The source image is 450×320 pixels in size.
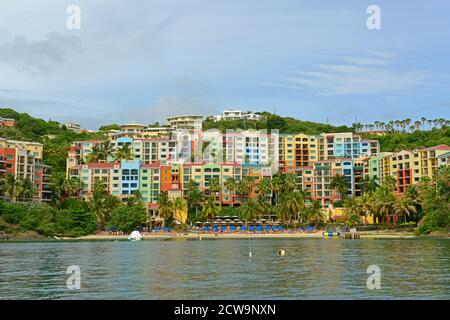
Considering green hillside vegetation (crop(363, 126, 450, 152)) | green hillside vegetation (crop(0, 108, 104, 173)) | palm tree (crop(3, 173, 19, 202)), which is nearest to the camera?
palm tree (crop(3, 173, 19, 202))

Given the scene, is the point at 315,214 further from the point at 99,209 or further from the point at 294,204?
the point at 99,209

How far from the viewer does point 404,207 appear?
4555 inches

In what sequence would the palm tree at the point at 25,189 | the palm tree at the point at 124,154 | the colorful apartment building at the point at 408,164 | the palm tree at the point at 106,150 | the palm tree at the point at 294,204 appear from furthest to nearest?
the palm tree at the point at 106,150
the palm tree at the point at 124,154
the palm tree at the point at 294,204
the colorful apartment building at the point at 408,164
the palm tree at the point at 25,189

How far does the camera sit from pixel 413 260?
5044cm

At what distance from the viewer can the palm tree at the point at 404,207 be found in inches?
4560

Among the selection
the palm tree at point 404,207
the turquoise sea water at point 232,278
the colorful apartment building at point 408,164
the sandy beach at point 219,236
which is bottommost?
the sandy beach at point 219,236

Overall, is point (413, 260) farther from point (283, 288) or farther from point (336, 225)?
point (336, 225)

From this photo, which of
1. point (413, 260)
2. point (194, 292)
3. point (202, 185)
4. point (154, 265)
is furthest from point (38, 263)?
point (202, 185)

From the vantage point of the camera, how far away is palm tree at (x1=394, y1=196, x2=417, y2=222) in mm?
115812

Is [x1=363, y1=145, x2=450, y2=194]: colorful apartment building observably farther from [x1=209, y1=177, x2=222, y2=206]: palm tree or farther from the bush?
the bush

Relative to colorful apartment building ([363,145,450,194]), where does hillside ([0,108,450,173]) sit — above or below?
above

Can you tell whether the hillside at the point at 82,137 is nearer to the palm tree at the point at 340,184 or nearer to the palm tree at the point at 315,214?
the palm tree at the point at 340,184

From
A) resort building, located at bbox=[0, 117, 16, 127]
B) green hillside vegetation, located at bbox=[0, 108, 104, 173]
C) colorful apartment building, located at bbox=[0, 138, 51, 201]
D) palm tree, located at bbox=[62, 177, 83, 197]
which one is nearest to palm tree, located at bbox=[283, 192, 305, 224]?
palm tree, located at bbox=[62, 177, 83, 197]

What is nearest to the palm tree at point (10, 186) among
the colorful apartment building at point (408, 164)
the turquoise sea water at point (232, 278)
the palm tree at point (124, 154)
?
the palm tree at point (124, 154)
